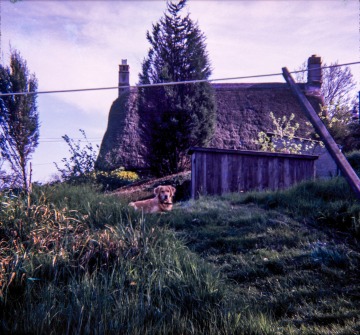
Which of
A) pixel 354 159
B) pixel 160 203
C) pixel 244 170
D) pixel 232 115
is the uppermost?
pixel 232 115

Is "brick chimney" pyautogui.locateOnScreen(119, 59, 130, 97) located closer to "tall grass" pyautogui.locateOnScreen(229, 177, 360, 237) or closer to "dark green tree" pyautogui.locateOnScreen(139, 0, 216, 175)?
"dark green tree" pyautogui.locateOnScreen(139, 0, 216, 175)

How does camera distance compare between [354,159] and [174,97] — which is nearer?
[354,159]

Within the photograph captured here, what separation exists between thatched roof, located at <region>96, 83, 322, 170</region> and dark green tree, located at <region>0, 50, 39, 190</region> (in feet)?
18.5

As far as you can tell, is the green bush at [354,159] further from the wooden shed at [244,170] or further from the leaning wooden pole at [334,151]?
the leaning wooden pole at [334,151]

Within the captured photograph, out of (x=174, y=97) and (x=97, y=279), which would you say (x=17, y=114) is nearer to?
(x=174, y=97)

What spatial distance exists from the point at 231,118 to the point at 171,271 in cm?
2065

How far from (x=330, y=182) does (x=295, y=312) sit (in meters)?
5.63

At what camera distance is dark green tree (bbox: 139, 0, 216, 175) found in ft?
61.5

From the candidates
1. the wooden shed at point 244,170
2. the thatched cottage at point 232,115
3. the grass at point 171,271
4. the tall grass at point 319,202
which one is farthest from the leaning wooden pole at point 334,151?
the thatched cottage at point 232,115

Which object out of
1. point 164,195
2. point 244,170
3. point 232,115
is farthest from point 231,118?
point 164,195

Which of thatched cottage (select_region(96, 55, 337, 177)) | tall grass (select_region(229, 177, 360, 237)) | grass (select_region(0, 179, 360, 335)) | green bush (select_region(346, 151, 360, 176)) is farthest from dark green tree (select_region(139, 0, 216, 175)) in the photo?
grass (select_region(0, 179, 360, 335))

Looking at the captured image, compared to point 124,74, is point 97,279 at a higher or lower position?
lower

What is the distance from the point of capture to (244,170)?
13.6 metres

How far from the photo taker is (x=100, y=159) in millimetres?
21312
